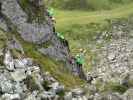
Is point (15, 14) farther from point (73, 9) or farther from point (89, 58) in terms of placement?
point (73, 9)

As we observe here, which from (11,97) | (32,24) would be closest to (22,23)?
(32,24)

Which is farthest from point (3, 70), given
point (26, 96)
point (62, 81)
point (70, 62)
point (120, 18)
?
point (120, 18)

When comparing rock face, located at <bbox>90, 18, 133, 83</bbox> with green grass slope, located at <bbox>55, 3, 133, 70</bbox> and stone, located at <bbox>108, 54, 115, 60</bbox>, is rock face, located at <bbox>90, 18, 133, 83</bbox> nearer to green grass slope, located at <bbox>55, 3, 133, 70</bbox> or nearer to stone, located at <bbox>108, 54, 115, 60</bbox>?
stone, located at <bbox>108, 54, 115, 60</bbox>

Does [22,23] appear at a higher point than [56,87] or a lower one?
higher

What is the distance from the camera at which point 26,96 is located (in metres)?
19.0

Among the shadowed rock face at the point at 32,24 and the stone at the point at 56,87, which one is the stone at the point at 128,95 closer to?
the stone at the point at 56,87

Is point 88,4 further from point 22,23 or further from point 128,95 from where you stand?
point 128,95

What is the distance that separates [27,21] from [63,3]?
94.9 metres

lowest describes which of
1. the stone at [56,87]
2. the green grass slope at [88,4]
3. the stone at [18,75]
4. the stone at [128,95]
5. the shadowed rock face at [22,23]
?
the green grass slope at [88,4]

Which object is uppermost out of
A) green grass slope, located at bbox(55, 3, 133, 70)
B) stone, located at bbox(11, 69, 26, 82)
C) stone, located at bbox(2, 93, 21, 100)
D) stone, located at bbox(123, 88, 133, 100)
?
stone, located at bbox(11, 69, 26, 82)

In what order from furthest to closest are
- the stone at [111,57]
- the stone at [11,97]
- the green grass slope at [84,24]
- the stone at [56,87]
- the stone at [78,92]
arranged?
1. the green grass slope at [84,24]
2. the stone at [111,57]
3. the stone at [56,87]
4. the stone at [78,92]
5. the stone at [11,97]

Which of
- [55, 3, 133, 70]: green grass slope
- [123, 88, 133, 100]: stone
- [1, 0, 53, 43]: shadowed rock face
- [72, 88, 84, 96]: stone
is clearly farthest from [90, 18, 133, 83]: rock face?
[72, 88, 84, 96]: stone

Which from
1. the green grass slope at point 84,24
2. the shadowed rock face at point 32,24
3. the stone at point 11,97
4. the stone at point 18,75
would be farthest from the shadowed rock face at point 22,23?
the green grass slope at point 84,24

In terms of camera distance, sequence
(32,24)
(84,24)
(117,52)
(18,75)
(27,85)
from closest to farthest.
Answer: (27,85) → (18,75) → (32,24) → (117,52) → (84,24)
